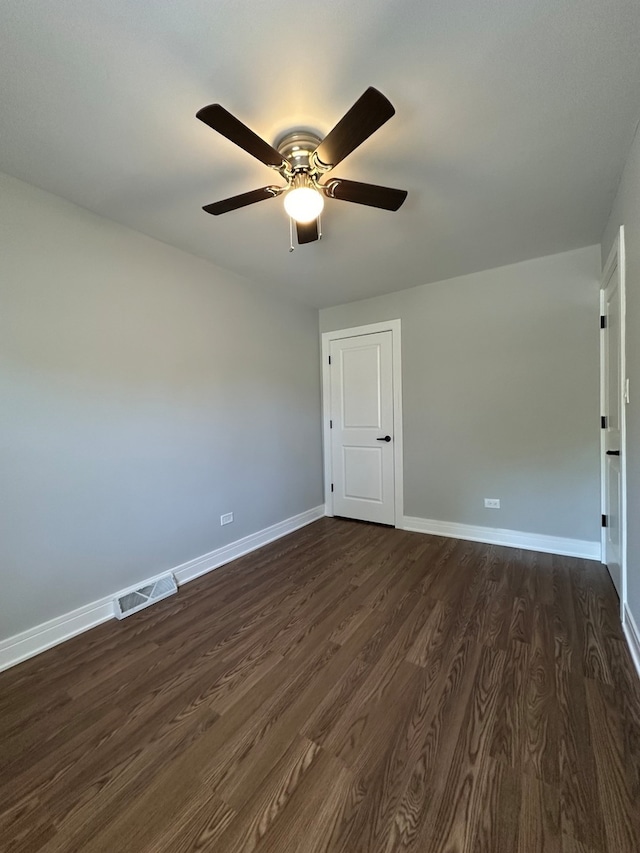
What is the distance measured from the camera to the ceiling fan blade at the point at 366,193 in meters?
1.60

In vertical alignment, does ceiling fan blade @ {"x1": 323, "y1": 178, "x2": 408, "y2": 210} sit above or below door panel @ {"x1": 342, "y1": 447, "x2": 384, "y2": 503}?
above

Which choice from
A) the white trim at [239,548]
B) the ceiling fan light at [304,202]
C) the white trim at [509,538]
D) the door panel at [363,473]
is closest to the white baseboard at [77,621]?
the white trim at [239,548]

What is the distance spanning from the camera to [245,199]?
1662 mm

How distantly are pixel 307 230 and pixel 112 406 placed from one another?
5.34 feet

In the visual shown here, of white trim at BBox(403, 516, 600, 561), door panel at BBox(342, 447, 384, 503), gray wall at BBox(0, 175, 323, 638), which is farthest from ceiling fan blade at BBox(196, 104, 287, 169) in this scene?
white trim at BBox(403, 516, 600, 561)

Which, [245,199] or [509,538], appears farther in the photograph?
[509,538]

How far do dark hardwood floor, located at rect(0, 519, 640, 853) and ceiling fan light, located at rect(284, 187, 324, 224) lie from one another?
86.1 inches

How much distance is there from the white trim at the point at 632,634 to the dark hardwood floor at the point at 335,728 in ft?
0.21

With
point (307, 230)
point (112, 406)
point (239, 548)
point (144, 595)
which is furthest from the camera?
point (239, 548)

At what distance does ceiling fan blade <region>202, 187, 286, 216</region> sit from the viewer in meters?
1.60

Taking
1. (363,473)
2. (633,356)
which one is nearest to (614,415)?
(633,356)

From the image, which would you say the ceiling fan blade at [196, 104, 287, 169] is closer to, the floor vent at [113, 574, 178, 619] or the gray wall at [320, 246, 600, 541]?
the gray wall at [320, 246, 600, 541]

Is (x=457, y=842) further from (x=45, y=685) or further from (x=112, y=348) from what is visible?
(x=112, y=348)

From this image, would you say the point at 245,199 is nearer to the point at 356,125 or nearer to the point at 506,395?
the point at 356,125
